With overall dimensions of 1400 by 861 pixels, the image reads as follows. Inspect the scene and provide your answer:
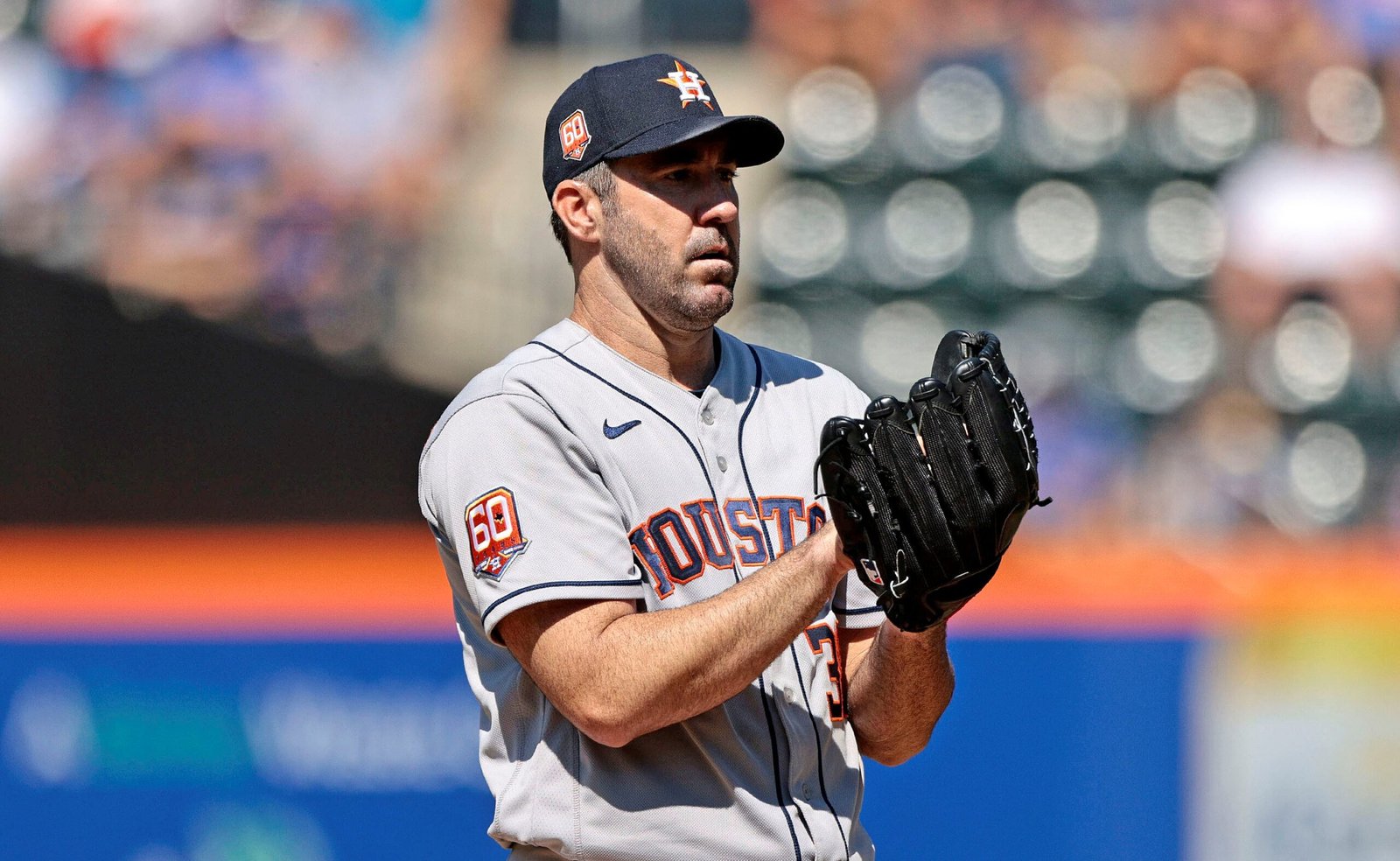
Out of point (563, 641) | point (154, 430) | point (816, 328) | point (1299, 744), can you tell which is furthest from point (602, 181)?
point (816, 328)

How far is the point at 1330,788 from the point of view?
152 inches

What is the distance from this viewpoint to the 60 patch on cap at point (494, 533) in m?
1.76

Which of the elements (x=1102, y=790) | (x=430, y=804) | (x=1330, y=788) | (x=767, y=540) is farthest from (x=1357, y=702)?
(x=767, y=540)

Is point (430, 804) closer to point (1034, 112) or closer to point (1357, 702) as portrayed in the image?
point (1357, 702)

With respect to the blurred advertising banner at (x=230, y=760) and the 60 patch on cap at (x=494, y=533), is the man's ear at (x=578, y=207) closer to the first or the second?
the 60 patch on cap at (x=494, y=533)

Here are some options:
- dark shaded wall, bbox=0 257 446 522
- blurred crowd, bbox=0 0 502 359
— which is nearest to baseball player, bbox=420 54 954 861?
dark shaded wall, bbox=0 257 446 522

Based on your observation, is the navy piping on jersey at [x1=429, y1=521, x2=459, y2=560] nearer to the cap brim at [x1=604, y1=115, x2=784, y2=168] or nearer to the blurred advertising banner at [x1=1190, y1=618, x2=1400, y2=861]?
the cap brim at [x1=604, y1=115, x2=784, y2=168]

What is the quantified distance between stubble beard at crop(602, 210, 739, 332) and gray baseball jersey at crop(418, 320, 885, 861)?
0.09m

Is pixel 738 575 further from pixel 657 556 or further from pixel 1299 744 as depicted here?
pixel 1299 744

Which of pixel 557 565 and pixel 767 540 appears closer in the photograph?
pixel 557 565

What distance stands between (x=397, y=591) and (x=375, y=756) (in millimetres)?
424

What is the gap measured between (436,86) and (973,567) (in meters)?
4.66

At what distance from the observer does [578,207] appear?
2002 millimetres

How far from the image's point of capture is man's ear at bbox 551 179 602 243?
78.2 inches
